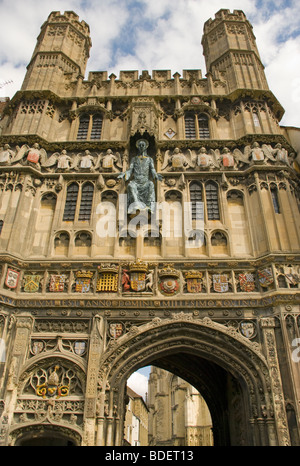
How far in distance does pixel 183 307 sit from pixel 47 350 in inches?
182

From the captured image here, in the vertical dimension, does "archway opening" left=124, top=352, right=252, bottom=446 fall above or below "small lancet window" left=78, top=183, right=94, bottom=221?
below

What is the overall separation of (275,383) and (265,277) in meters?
3.40

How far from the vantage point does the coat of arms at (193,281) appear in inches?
525

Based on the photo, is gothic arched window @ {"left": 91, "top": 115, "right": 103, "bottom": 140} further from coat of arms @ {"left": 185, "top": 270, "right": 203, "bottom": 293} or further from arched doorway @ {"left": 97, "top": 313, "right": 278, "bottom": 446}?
arched doorway @ {"left": 97, "top": 313, "right": 278, "bottom": 446}

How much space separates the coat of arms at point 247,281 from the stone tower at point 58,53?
43.0 feet

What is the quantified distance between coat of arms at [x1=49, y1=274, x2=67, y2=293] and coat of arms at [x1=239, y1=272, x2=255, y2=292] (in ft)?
20.2

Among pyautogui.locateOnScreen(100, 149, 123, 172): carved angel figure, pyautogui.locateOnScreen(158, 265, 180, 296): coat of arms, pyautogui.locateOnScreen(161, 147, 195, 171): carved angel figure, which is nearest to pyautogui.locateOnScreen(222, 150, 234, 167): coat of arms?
pyautogui.locateOnScreen(161, 147, 195, 171): carved angel figure

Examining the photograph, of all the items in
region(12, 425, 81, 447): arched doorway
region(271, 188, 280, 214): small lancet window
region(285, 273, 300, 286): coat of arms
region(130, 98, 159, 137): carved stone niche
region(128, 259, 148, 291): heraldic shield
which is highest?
region(130, 98, 159, 137): carved stone niche

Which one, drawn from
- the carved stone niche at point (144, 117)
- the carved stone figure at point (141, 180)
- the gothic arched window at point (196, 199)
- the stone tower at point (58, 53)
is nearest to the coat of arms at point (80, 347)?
the carved stone figure at point (141, 180)

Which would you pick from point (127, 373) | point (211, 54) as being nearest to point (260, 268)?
point (127, 373)

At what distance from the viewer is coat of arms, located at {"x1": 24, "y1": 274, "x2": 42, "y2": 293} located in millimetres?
13445

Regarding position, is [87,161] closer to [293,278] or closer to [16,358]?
[16,358]

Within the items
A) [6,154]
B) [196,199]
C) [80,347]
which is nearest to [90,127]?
[6,154]

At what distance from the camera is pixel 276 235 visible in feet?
45.8
